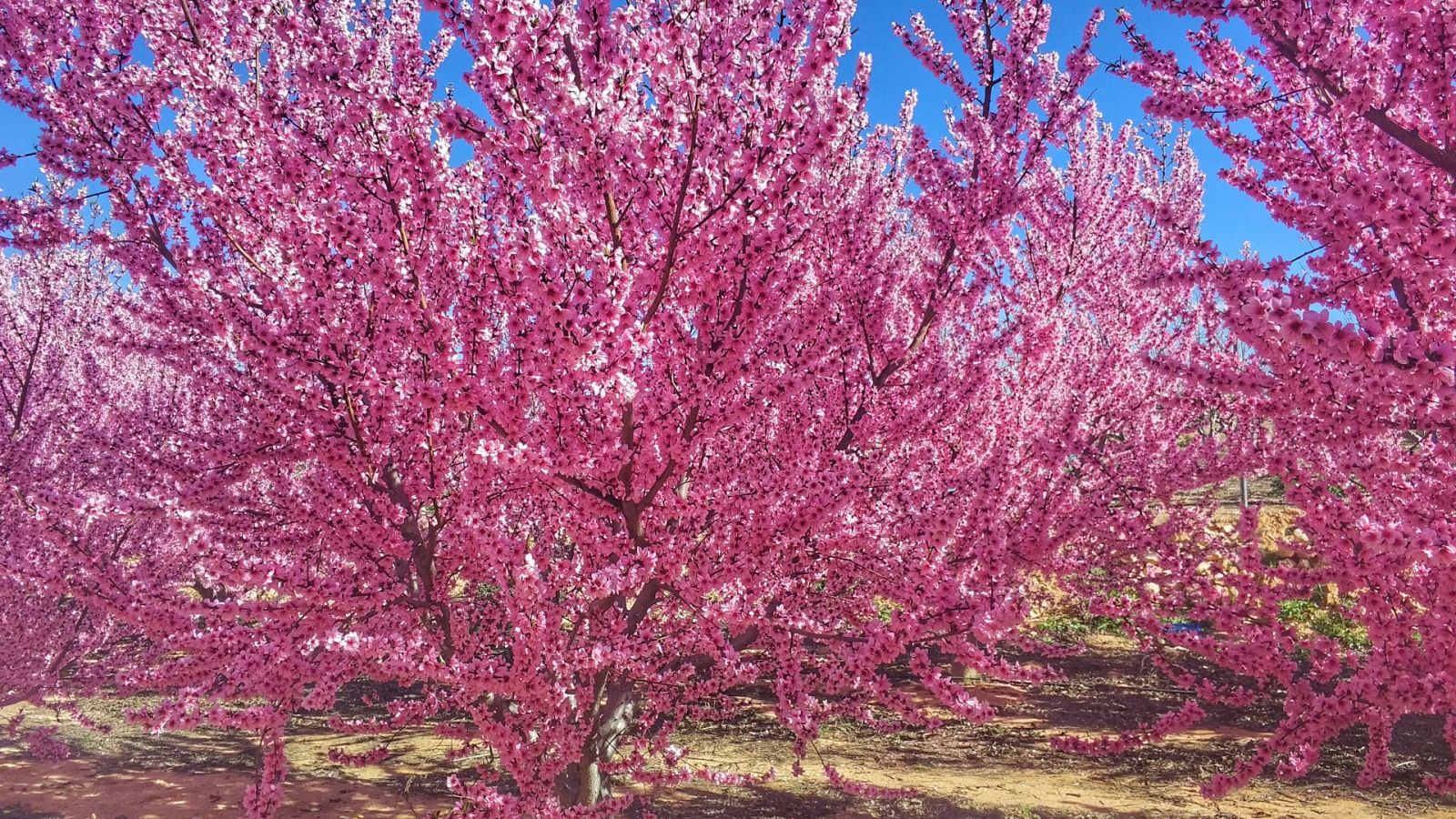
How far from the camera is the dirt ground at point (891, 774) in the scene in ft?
22.7

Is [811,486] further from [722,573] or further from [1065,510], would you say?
[1065,510]

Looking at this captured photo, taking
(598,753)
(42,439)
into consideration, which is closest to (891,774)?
(598,753)

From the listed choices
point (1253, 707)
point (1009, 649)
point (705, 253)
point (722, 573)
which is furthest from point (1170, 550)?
point (1009, 649)

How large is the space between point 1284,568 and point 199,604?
6515mm

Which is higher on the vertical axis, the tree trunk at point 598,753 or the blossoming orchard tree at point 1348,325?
the blossoming orchard tree at point 1348,325

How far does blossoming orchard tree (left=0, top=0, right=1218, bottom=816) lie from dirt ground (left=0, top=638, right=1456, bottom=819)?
7.46 ft

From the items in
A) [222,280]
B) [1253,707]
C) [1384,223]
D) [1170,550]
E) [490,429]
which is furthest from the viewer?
[1253,707]

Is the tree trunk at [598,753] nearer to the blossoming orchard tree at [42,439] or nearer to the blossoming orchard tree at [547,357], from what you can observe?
the blossoming orchard tree at [547,357]

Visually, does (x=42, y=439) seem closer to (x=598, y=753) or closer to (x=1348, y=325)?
(x=598, y=753)

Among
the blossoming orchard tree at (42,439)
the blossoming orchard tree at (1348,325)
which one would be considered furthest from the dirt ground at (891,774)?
the blossoming orchard tree at (1348,325)

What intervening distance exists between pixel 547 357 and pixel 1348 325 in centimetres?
298

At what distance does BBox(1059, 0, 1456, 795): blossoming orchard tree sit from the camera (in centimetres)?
284

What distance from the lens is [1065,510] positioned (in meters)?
6.60

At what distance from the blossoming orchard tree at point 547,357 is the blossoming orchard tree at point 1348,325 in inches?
28.5
